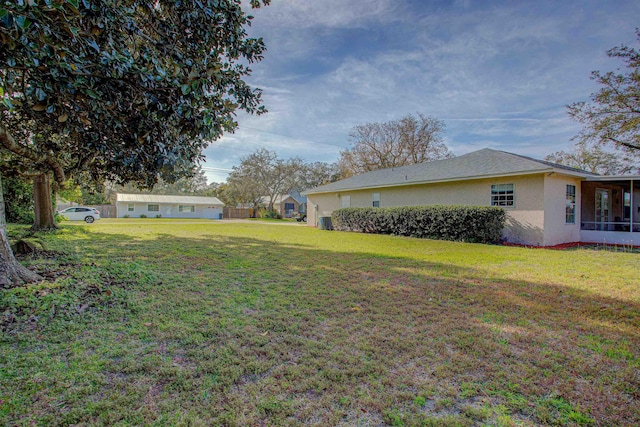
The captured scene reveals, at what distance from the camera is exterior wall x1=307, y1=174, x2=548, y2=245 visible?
10672mm

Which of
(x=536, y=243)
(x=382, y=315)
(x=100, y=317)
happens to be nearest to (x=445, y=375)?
(x=382, y=315)

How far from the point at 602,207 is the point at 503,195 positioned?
635 centimetres

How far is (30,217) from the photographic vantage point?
648 inches

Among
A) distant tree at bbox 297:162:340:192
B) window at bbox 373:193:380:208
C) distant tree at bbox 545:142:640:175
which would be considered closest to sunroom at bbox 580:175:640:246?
window at bbox 373:193:380:208

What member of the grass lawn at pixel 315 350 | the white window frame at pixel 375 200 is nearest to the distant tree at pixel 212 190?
the white window frame at pixel 375 200

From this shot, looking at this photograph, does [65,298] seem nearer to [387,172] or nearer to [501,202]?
[501,202]

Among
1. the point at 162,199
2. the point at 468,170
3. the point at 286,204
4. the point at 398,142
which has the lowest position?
the point at 286,204

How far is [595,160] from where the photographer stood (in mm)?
29109

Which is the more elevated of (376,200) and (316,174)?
(316,174)

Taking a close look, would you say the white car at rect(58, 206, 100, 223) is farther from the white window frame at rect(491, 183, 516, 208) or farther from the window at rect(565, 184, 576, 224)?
the window at rect(565, 184, 576, 224)

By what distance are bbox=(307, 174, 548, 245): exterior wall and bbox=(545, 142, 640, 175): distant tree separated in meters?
22.2

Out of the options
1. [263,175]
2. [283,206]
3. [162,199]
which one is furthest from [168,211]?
[283,206]

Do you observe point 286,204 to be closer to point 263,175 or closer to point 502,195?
point 263,175

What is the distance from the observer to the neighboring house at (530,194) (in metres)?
10.7
